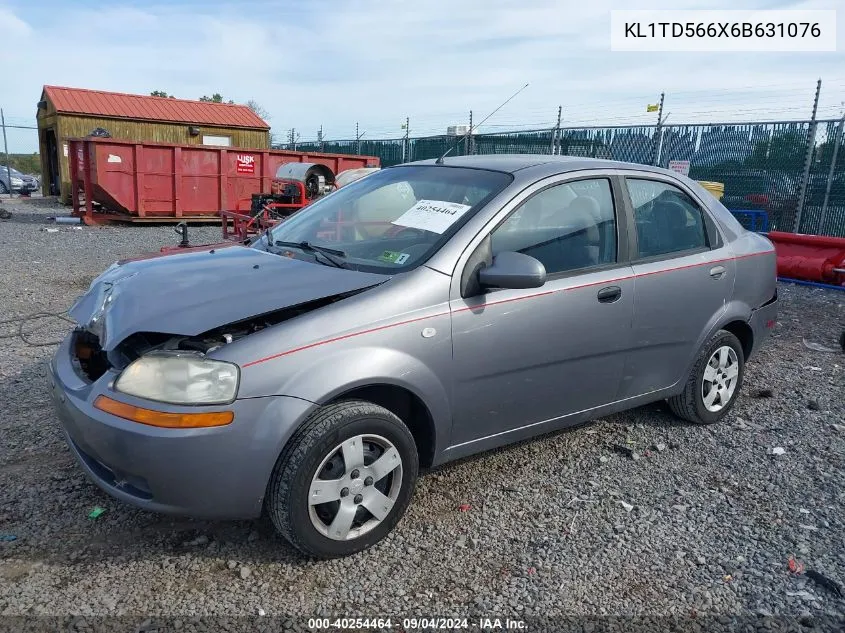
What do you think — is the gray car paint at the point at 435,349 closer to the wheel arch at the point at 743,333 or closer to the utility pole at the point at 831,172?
the wheel arch at the point at 743,333

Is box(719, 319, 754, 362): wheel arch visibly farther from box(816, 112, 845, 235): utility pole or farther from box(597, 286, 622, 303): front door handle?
box(816, 112, 845, 235): utility pole

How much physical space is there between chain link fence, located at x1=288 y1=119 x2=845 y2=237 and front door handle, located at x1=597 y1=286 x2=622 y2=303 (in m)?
10.3

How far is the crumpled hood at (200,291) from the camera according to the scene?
271 cm

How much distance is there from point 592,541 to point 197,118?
23.1 m

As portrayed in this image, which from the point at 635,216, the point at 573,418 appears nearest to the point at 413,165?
the point at 635,216

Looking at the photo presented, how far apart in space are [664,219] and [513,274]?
160 cm

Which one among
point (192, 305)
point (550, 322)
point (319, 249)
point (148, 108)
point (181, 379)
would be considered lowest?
point (181, 379)

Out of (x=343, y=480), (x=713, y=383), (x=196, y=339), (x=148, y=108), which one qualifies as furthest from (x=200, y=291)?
(x=148, y=108)

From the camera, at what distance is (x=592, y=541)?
309cm

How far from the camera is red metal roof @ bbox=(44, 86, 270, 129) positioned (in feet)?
68.4

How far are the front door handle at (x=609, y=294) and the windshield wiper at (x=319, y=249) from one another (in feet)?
4.52

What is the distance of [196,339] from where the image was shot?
108 inches

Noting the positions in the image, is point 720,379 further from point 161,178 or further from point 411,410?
point 161,178

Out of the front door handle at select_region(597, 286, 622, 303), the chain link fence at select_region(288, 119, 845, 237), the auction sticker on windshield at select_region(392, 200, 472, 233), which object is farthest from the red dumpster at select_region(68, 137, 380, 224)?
the front door handle at select_region(597, 286, 622, 303)
